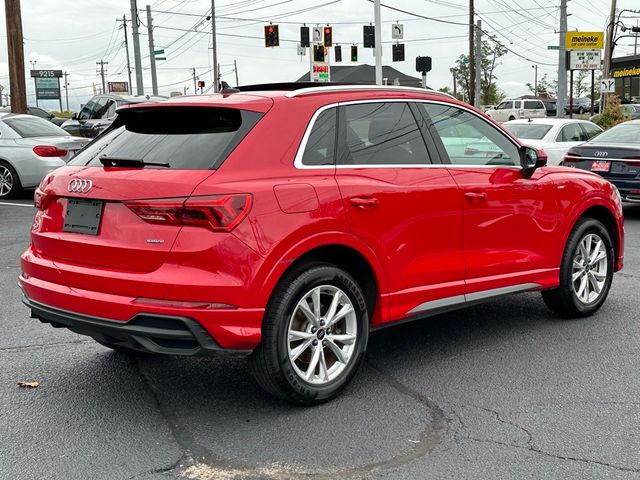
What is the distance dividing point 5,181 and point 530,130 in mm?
10142

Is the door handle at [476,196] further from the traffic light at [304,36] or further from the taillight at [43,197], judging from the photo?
the traffic light at [304,36]

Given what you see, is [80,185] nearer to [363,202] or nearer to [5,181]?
[363,202]

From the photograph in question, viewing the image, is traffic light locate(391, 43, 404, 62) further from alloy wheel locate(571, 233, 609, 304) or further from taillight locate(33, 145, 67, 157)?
alloy wheel locate(571, 233, 609, 304)

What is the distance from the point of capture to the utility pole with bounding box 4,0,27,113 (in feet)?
67.6

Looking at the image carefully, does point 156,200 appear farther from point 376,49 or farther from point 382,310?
point 376,49

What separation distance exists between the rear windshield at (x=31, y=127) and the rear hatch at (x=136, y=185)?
1062 cm

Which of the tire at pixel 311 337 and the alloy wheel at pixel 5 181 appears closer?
the tire at pixel 311 337

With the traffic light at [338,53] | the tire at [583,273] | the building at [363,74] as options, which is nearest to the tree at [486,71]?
the building at [363,74]

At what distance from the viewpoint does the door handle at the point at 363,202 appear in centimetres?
446

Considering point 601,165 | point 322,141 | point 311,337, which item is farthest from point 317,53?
point 311,337

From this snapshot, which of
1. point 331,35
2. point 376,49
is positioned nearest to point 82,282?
point 376,49

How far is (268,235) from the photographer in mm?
4008

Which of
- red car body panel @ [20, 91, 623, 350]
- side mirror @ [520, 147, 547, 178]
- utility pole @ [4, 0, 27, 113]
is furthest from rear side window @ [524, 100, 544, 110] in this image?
red car body panel @ [20, 91, 623, 350]

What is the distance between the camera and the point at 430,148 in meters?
5.13
